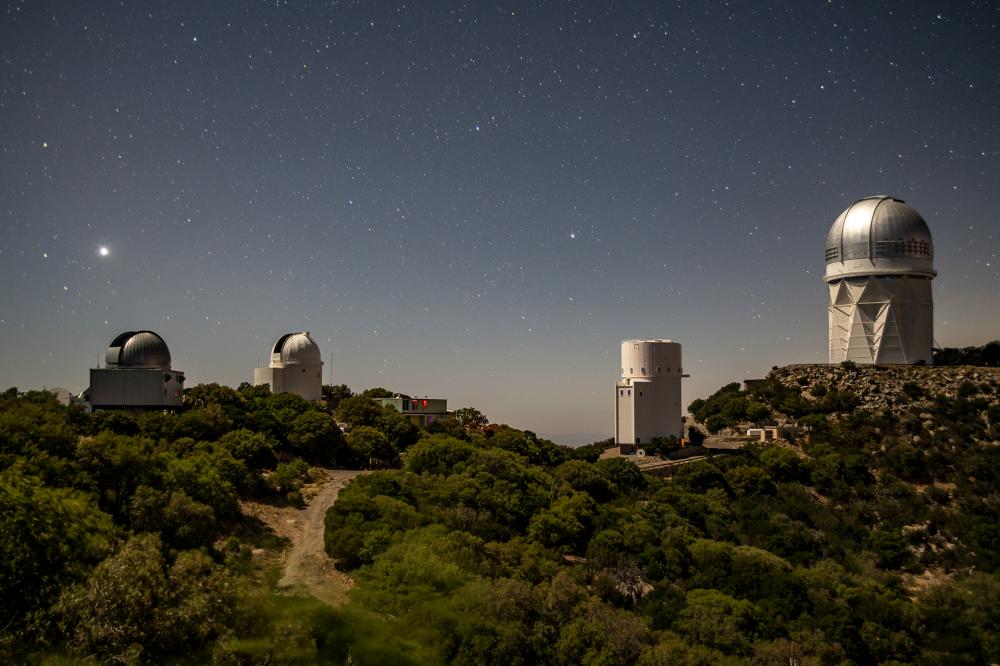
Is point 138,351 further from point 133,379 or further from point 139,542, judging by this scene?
point 139,542

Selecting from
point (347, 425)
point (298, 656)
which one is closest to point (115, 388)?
point (347, 425)

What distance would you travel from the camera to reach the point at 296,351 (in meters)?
47.1

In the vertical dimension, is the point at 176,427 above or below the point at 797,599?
above

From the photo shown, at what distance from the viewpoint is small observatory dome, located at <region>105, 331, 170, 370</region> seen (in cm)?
3581

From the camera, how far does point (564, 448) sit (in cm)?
4291

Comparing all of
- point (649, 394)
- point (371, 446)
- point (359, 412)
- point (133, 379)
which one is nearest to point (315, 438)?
point (371, 446)

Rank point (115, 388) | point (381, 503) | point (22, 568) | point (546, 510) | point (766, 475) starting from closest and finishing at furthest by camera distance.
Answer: point (22, 568) → point (381, 503) → point (546, 510) → point (115, 388) → point (766, 475)

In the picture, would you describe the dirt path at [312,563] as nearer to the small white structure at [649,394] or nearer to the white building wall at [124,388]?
the white building wall at [124,388]

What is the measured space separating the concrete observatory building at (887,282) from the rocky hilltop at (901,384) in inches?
73.9

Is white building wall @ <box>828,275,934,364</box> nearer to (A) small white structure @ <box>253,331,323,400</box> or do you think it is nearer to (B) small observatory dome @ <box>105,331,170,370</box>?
(A) small white structure @ <box>253,331,323,400</box>

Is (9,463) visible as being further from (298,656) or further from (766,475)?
(766,475)

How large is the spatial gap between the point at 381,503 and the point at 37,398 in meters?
17.4

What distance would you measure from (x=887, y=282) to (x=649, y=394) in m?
19.4

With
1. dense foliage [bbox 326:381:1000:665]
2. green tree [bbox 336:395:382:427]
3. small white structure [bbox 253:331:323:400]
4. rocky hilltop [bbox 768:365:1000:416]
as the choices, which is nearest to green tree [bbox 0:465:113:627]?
dense foliage [bbox 326:381:1000:665]
